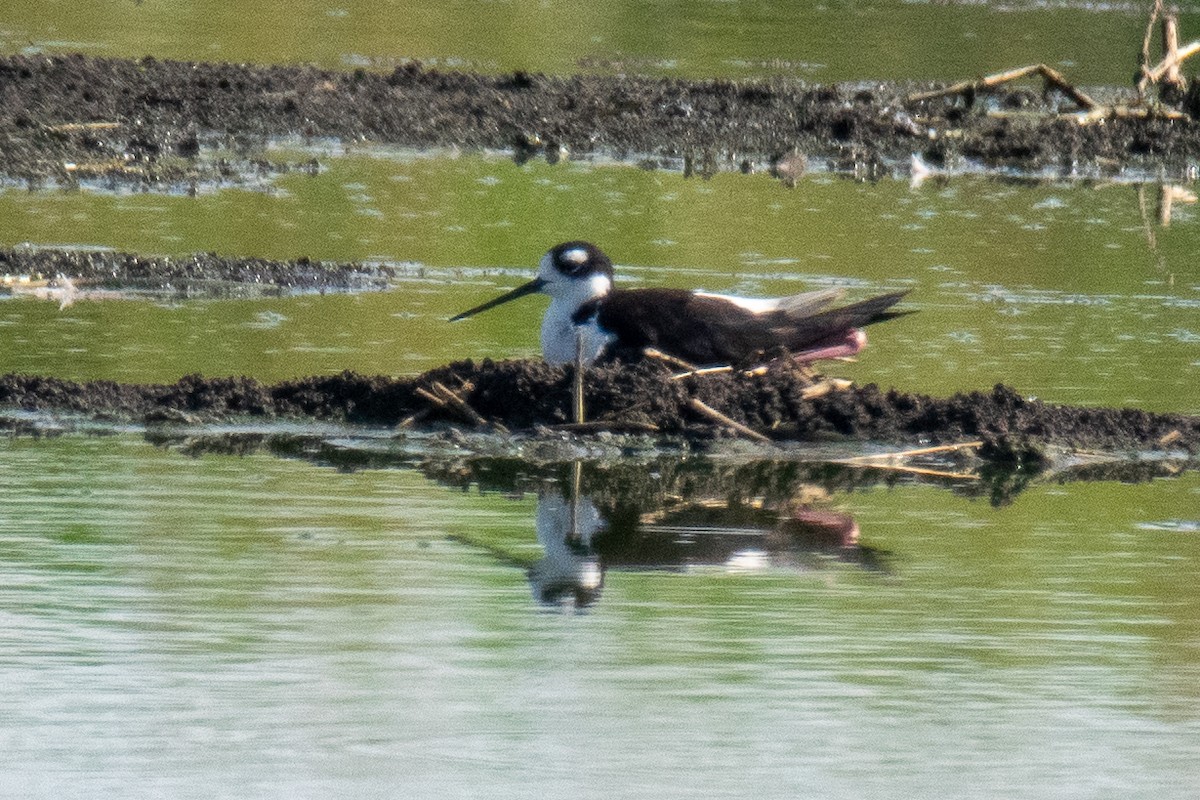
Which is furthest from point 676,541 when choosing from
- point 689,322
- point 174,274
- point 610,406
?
point 174,274

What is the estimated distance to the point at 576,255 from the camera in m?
10.1

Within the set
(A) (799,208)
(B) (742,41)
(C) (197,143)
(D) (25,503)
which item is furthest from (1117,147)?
(D) (25,503)

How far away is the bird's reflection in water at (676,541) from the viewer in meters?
6.84

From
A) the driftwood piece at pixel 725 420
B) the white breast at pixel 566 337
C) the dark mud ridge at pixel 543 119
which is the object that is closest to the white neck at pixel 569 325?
the white breast at pixel 566 337

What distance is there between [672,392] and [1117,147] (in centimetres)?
1089

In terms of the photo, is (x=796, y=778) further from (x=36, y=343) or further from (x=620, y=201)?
(x=620, y=201)

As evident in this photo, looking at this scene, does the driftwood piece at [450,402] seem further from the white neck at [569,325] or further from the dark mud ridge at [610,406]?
the white neck at [569,325]

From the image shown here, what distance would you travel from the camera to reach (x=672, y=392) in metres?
9.02

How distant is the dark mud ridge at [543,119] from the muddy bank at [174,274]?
4201 millimetres

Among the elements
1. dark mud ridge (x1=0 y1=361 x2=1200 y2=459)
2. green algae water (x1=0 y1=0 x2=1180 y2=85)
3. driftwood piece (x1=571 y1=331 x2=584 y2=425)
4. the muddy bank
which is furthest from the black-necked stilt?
green algae water (x1=0 y1=0 x2=1180 y2=85)

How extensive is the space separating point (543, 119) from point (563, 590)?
42.6 feet

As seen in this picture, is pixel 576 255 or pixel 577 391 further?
pixel 576 255

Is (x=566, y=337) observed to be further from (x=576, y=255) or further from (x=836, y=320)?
(x=836, y=320)

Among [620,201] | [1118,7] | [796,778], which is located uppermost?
[1118,7]
